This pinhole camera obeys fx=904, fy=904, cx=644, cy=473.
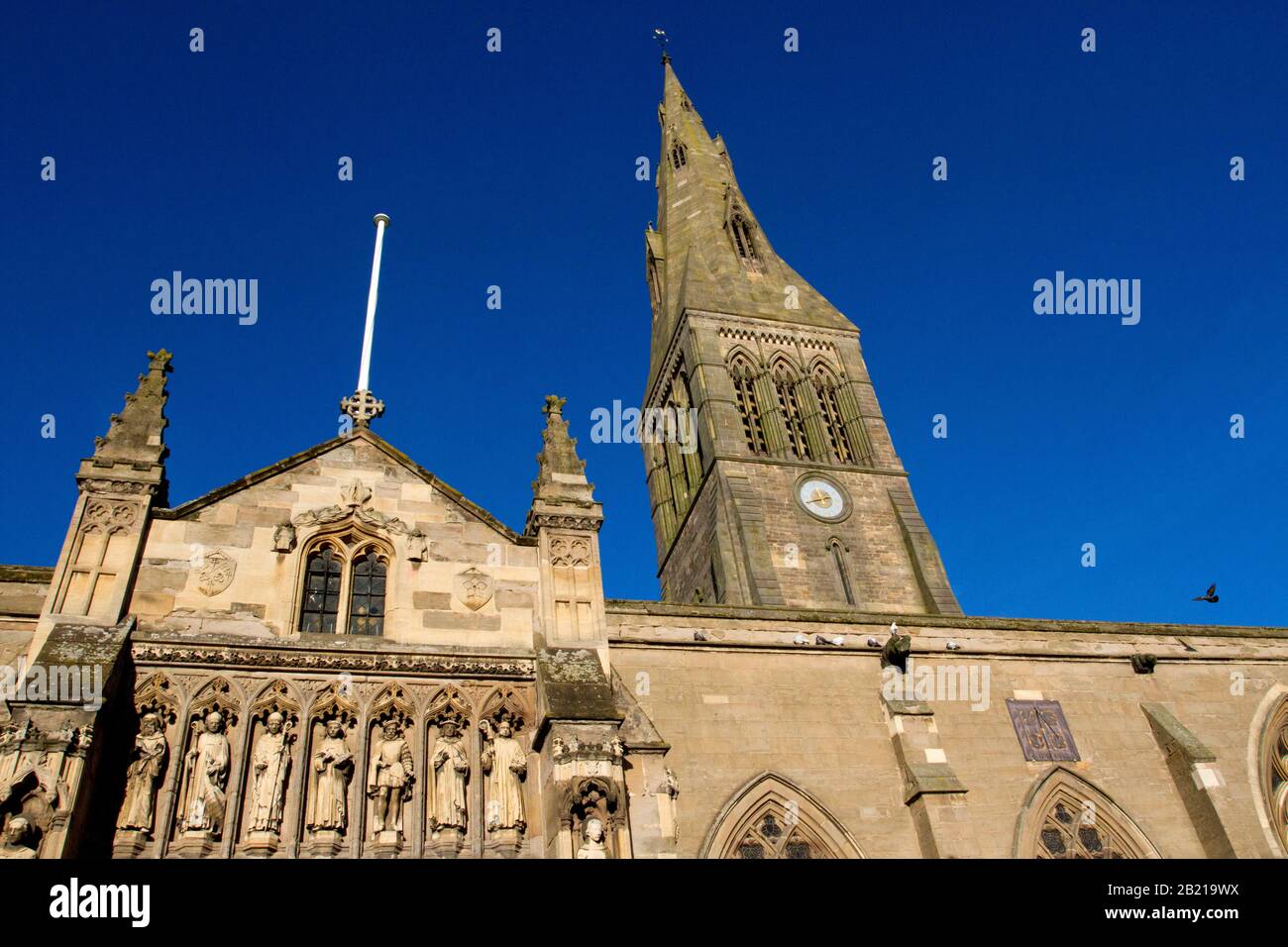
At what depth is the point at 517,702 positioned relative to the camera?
1014 cm

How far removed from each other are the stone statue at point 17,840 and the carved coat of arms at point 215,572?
3114 millimetres

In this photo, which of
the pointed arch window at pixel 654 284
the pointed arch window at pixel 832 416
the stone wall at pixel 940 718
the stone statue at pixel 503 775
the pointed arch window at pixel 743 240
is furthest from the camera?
the pointed arch window at pixel 654 284

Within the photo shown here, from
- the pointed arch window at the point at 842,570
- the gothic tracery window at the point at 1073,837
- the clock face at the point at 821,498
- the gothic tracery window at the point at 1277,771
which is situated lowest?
the gothic tracery window at the point at 1073,837

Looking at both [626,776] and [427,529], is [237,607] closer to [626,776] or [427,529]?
Answer: [427,529]

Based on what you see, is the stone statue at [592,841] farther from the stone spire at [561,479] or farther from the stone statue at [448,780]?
the stone spire at [561,479]

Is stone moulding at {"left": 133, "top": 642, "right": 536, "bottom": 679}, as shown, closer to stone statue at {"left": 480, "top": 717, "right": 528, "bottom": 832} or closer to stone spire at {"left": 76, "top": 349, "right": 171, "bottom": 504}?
stone statue at {"left": 480, "top": 717, "right": 528, "bottom": 832}

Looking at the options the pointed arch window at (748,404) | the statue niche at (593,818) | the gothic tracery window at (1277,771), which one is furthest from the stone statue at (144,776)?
the pointed arch window at (748,404)

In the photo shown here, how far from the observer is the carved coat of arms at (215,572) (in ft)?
33.8

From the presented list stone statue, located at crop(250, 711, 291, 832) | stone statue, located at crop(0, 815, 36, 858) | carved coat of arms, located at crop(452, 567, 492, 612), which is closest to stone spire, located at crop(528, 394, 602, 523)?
carved coat of arms, located at crop(452, 567, 492, 612)

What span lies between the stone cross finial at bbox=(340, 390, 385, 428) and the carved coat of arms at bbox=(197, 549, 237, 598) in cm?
259

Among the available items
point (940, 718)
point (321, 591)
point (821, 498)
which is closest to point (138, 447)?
point (321, 591)

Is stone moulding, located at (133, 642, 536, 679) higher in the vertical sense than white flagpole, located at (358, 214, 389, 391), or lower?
lower

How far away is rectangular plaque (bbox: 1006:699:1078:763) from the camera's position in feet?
41.6

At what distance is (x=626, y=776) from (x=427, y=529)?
3930 mm
